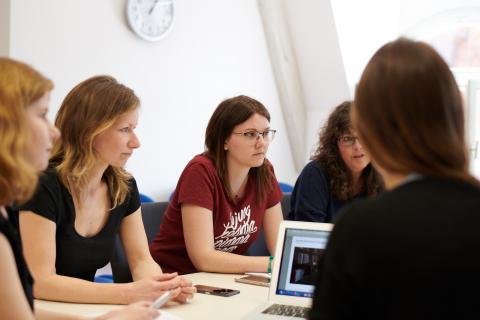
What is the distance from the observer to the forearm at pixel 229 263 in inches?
88.6

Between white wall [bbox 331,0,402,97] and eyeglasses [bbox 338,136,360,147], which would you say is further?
white wall [bbox 331,0,402,97]

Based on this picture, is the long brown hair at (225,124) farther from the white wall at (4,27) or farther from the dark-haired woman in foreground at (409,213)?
the dark-haired woman in foreground at (409,213)

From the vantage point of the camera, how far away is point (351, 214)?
2.81 ft

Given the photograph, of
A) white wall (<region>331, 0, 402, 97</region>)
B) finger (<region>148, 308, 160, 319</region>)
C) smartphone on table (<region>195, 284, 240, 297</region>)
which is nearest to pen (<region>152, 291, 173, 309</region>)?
finger (<region>148, 308, 160, 319</region>)

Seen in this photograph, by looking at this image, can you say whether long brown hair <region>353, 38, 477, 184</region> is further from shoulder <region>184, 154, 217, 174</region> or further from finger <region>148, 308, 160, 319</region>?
shoulder <region>184, 154, 217, 174</region>

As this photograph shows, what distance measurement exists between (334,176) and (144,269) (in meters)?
0.94

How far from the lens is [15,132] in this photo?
1138 millimetres

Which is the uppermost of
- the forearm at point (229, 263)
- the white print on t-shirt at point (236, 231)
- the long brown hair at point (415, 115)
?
the long brown hair at point (415, 115)

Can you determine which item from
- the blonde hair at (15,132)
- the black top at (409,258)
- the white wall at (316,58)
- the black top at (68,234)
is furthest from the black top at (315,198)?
the white wall at (316,58)

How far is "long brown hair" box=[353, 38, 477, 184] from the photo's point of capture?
89cm

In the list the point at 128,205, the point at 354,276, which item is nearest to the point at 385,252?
the point at 354,276

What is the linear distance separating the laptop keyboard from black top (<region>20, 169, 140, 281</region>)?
652 mm

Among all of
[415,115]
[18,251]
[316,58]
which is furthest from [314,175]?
[316,58]

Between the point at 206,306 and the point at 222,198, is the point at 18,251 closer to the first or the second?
the point at 206,306
